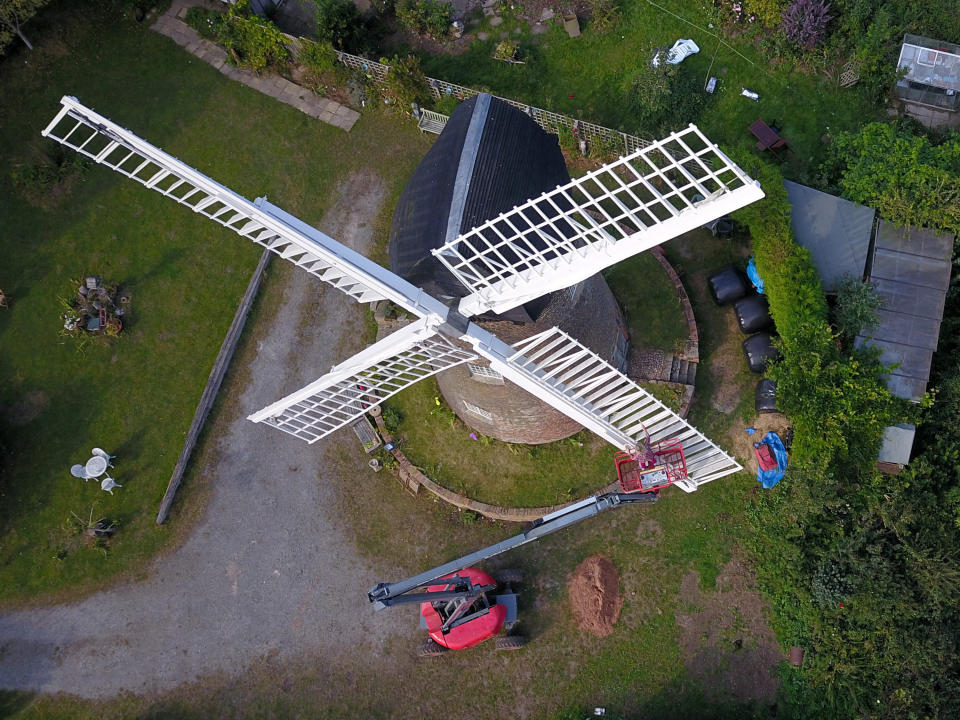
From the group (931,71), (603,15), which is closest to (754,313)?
(931,71)

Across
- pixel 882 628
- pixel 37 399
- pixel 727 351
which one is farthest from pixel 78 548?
pixel 882 628

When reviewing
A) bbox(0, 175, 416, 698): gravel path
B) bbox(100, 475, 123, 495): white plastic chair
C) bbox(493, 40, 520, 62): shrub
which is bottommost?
bbox(0, 175, 416, 698): gravel path

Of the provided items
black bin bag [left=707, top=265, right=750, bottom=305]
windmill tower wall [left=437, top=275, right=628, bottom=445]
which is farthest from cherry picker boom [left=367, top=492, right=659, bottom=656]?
black bin bag [left=707, top=265, right=750, bottom=305]

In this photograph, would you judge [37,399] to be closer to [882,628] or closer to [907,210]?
[882,628]

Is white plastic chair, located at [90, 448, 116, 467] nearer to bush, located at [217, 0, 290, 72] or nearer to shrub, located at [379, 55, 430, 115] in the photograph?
bush, located at [217, 0, 290, 72]

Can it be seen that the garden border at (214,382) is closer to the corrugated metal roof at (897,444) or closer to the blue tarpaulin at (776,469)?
the blue tarpaulin at (776,469)

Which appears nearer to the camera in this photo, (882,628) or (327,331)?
(882,628)
